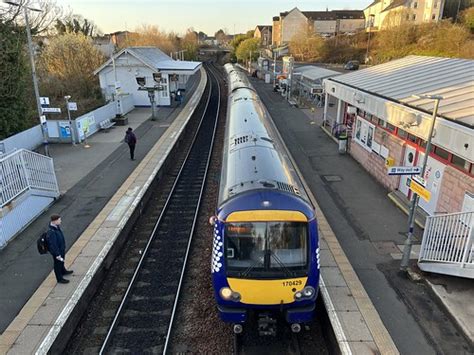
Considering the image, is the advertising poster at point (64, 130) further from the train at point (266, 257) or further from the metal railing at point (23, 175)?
the train at point (266, 257)

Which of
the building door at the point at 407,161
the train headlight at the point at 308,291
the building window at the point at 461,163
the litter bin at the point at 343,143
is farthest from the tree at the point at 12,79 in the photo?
the building window at the point at 461,163

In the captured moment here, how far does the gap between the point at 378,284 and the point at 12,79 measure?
1777 centimetres

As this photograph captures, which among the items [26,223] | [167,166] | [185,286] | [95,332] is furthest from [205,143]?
[95,332]

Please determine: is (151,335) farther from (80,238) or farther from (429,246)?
(429,246)

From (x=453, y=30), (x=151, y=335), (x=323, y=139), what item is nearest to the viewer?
(x=151, y=335)

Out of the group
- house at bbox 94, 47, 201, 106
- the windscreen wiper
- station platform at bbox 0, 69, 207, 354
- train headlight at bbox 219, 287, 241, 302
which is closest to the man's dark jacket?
station platform at bbox 0, 69, 207, 354

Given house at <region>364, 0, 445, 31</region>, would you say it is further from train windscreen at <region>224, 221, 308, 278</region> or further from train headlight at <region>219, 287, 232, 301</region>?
train headlight at <region>219, 287, 232, 301</region>

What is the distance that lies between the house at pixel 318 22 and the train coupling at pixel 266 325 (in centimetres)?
9108

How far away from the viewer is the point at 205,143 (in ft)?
72.6

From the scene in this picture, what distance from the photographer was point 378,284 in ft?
28.1

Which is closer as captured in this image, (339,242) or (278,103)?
(339,242)

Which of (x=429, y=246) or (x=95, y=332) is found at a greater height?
(x=429, y=246)

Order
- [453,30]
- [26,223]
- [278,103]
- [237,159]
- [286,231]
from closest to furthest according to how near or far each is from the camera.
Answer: [286,231], [237,159], [26,223], [278,103], [453,30]

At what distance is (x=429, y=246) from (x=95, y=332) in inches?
304
